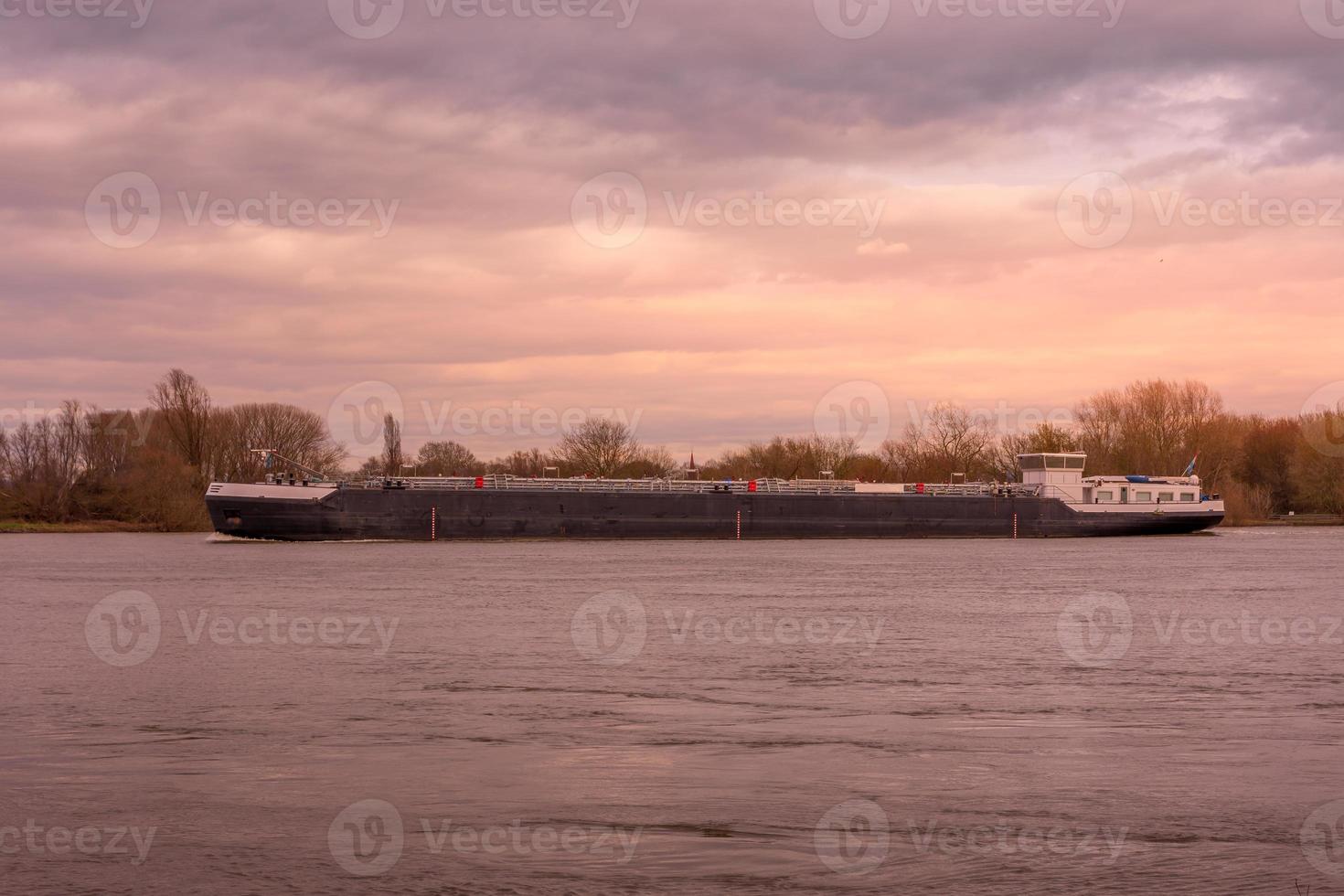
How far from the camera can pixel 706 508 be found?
7275 cm

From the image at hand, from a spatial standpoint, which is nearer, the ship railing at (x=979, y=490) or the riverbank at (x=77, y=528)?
the ship railing at (x=979, y=490)

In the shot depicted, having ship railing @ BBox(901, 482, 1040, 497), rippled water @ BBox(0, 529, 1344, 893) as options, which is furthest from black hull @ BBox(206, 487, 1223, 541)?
rippled water @ BBox(0, 529, 1344, 893)

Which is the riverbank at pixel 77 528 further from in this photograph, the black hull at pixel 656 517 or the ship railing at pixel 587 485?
the ship railing at pixel 587 485

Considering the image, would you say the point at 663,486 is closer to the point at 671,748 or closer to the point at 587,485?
the point at 587,485

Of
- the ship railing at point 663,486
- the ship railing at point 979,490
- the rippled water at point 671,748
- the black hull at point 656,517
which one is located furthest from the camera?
the ship railing at point 979,490

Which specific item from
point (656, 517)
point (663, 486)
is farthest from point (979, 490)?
point (656, 517)

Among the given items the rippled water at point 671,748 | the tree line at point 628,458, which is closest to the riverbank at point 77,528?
the tree line at point 628,458

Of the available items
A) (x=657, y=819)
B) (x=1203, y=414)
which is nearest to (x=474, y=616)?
(x=657, y=819)

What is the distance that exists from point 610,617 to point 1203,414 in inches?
3590

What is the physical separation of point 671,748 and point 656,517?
2311 inches

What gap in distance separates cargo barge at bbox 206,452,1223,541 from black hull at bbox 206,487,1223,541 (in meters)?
0.06

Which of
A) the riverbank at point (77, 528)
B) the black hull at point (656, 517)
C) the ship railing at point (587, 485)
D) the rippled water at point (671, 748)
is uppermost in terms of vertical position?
the ship railing at point (587, 485)

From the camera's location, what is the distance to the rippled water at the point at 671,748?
9414mm

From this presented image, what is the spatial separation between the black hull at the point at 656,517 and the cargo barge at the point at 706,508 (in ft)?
0.21
